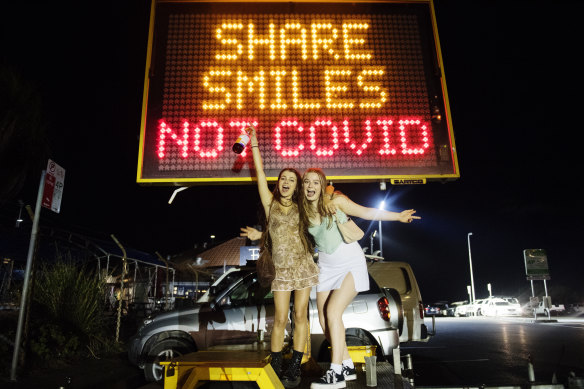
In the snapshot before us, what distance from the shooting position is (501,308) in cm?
2762

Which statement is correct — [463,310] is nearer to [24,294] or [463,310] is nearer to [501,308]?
[501,308]

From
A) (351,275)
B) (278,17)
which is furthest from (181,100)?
(351,275)

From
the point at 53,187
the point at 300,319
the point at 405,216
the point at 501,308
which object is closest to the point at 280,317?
the point at 300,319

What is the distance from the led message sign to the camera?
14.5 ft

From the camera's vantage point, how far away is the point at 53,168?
18.1ft

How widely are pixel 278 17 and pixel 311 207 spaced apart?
3045 millimetres

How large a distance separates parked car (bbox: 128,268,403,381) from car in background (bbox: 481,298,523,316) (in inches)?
1040

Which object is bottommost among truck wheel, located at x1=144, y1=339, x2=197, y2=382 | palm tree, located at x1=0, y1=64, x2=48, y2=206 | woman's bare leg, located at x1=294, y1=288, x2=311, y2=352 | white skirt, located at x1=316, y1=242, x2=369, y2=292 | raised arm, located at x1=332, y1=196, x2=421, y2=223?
truck wheel, located at x1=144, y1=339, x2=197, y2=382

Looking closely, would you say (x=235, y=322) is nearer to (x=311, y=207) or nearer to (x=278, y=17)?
(x=311, y=207)

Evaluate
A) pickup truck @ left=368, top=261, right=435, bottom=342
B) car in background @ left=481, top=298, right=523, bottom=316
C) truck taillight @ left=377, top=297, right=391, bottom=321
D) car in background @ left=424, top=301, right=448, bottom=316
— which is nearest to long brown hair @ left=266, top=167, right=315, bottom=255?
truck taillight @ left=377, top=297, right=391, bottom=321

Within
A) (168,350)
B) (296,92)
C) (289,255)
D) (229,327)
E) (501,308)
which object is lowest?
(501,308)

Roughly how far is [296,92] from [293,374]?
123 inches

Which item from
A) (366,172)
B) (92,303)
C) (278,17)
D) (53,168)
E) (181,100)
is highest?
(278,17)

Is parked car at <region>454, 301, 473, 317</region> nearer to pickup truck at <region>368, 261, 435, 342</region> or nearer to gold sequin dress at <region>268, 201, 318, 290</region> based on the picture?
pickup truck at <region>368, 261, 435, 342</region>
